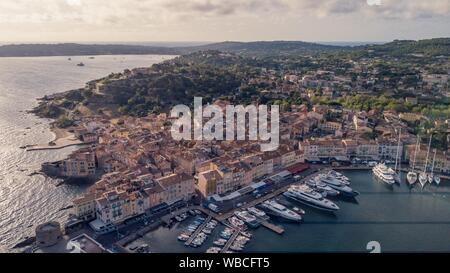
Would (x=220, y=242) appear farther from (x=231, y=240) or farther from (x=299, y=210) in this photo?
(x=299, y=210)

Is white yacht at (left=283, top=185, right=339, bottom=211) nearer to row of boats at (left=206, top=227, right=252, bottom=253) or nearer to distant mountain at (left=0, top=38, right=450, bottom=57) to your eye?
row of boats at (left=206, top=227, right=252, bottom=253)

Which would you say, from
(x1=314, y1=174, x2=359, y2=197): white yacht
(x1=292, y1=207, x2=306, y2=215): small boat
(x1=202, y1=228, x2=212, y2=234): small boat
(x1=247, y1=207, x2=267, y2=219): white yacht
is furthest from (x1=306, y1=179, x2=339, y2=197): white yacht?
(x1=202, y1=228, x2=212, y2=234): small boat

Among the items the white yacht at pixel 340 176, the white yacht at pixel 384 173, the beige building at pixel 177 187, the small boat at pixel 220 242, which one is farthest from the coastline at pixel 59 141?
the white yacht at pixel 384 173

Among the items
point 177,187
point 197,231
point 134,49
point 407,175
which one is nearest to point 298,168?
point 407,175

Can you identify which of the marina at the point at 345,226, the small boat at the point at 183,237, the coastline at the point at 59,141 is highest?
the coastline at the point at 59,141

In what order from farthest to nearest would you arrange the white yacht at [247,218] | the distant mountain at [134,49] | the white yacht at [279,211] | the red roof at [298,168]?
the distant mountain at [134,49]
the red roof at [298,168]
the white yacht at [279,211]
the white yacht at [247,218]

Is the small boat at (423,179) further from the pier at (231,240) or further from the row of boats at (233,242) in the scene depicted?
the pier at (231,240)
